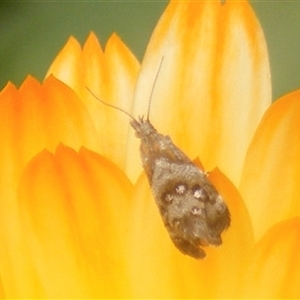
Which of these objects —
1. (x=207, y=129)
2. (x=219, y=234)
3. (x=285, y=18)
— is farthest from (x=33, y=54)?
(x=219, y=234)

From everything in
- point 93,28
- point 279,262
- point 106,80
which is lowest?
point 279,262

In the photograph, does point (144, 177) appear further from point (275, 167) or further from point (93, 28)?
point (93, 28)

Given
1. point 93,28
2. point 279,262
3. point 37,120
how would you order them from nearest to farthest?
point 279,262
point 37,120
point 93,28

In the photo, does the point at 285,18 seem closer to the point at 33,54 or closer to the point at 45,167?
the point at 33,54

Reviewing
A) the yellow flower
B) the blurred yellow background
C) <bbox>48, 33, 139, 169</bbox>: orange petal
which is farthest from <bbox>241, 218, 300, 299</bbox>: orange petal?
the blurred yellow background

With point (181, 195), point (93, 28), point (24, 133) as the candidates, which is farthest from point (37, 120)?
point (93, 28)

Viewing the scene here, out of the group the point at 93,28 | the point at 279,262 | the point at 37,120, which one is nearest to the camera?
the point at 279,262
